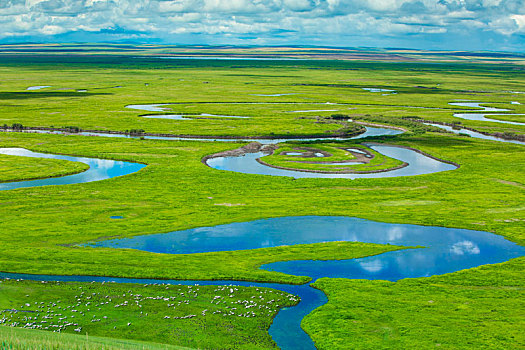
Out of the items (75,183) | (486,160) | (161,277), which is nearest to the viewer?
(161,277)

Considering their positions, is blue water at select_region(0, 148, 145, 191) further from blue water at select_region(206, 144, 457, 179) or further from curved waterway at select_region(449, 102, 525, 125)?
curved waterway at select_region(449, 102, 525, 125)

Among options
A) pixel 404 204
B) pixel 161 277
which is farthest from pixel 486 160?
pixel 161 277

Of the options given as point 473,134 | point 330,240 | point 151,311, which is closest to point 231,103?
point 473,134

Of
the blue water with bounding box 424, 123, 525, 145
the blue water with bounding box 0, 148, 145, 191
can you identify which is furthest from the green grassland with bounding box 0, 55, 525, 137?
the blue water with bounding box 0, 148, 145, 191

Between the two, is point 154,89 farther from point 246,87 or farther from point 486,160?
point 486,160

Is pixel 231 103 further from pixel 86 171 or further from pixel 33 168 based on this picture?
pixel 33 168

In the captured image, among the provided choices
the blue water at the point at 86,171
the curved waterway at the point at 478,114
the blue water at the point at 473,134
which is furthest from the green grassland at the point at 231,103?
the blue water at the point at 86,171

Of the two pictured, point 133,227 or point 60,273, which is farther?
point 133,227

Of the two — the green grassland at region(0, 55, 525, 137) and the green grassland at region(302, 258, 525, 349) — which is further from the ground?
the green grassland at region(0, 55, 525, 137)
